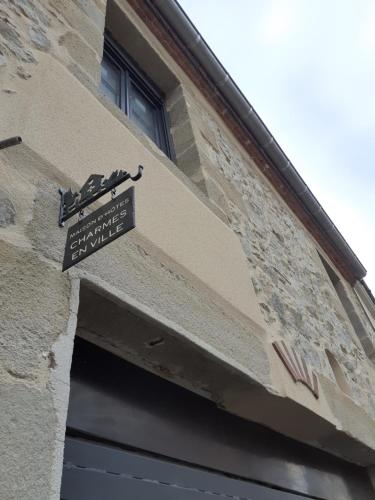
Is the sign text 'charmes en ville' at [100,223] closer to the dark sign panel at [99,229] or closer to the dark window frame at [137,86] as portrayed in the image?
the dark sign panel at [99,229]

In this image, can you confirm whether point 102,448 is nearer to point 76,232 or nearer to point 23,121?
point 76,232

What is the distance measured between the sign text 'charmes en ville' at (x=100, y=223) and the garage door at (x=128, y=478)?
2.26ft

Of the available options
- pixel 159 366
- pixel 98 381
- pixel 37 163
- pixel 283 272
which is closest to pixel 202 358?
pixel 159 366

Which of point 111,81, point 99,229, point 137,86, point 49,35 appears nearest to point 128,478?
point 99,229

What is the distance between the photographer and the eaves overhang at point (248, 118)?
13.3 feet

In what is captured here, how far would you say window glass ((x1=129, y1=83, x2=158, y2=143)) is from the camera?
3.50 meters

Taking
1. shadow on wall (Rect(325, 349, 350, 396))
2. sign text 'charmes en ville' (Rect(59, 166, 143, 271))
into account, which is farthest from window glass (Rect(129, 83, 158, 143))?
shadow on wall (Rect(325, 349, 350, 396))

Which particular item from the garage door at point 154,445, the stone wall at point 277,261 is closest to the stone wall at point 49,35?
the stone wall at point 277,261

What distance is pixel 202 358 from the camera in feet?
6.64

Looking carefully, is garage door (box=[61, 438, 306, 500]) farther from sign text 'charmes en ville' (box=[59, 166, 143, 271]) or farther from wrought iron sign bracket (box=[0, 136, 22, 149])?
wrought iron sign bracket (box=[0, 136, 22, 149])

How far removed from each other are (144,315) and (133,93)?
254 cm

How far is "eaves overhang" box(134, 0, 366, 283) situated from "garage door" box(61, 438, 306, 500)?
3.61 metres

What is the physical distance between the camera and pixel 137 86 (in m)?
3.83

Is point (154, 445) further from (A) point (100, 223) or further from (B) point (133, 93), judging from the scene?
(B) point (133, 93)
